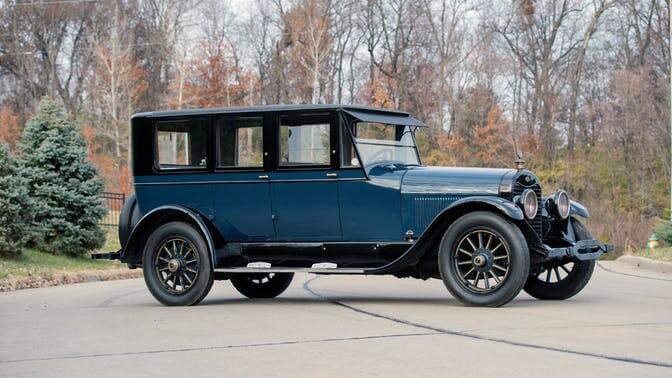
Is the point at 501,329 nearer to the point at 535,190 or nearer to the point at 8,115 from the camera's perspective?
the point at 535,190

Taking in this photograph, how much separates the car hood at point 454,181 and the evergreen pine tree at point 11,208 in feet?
32.6

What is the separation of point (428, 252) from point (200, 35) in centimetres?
4734

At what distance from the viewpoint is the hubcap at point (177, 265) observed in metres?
12.4

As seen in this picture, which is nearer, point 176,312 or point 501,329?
point 501,329

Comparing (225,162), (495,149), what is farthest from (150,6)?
(225,162)

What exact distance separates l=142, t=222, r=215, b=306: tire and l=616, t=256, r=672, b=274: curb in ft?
30.1

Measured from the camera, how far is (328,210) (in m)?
11.9

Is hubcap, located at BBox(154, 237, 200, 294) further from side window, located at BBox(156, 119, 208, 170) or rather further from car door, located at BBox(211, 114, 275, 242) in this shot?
side window, located at BBox(156, 119, 208, 170)

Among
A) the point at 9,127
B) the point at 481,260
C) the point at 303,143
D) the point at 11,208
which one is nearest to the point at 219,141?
the point at 303,143

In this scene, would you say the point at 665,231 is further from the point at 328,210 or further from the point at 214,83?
the point at 214,83

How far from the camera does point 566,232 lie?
12031mm

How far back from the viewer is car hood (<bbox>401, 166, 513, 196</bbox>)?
1126cm

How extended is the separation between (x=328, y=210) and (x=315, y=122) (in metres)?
1.01

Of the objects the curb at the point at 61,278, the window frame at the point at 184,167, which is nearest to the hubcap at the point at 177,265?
the window frame at the point at 184,167
